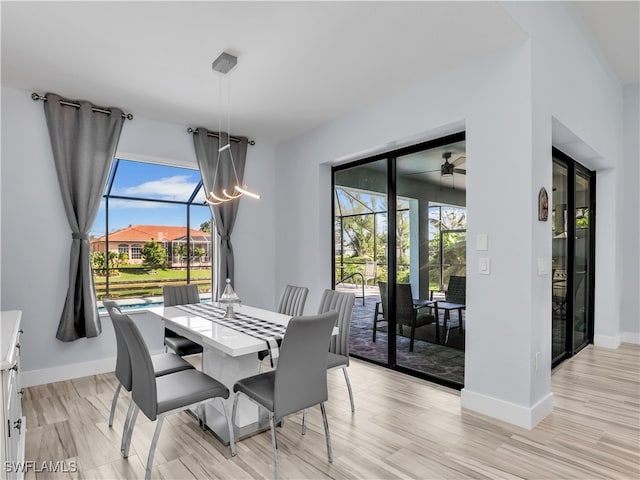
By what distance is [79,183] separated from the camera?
3.68 meters

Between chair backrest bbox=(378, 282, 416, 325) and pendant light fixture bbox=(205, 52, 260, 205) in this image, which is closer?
pendant light fixture bbox=(205, 52, 260, 205)


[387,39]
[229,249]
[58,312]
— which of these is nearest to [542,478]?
[387,39]

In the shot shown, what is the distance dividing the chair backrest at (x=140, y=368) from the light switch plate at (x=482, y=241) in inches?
93.2

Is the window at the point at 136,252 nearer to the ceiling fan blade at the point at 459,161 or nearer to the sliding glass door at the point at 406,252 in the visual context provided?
the sliding glass door at the point at 406,252

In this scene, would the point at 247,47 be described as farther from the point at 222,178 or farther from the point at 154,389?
the point at 154,389

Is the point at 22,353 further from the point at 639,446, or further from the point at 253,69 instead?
the point at 639,446

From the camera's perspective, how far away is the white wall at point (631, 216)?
4.70 meters

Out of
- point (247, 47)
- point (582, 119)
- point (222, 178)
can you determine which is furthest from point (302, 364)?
point (582, 119)

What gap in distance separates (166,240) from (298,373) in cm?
393

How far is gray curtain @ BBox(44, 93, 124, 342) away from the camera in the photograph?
141 inches

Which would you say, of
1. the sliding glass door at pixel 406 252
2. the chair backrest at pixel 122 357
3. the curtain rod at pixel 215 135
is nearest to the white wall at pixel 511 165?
the sliding glass door at pixel 406 252

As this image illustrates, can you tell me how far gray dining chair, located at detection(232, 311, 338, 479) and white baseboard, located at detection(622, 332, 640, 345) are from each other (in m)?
4.72

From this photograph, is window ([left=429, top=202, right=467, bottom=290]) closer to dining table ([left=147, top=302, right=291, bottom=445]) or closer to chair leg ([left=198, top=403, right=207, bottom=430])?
dining table ([left=147, top=302, right=291, bottom=445])

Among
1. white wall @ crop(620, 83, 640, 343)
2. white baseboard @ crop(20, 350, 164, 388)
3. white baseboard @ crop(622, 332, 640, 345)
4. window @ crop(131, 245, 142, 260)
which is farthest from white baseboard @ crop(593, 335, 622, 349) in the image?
window @ crop(131, 245, 142, 260)
